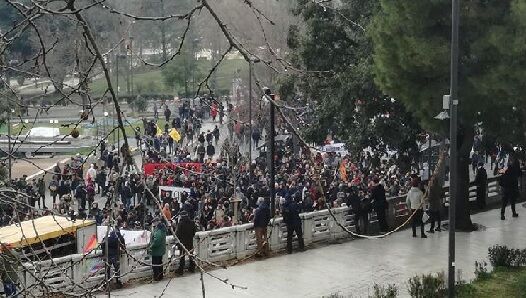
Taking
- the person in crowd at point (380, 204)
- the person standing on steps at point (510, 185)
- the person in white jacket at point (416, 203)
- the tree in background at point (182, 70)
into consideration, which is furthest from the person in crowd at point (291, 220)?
the tree in background at point (182, 70)

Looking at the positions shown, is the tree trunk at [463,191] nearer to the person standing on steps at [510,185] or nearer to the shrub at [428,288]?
the person standing on steps at [510,185]

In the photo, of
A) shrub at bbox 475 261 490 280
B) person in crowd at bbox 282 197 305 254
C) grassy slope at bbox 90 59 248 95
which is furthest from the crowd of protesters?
grassy slope at bbox 90 59 248 95

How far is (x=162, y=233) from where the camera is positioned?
14406 millimetres

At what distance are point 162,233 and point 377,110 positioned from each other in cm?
942

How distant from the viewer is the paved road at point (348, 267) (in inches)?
572

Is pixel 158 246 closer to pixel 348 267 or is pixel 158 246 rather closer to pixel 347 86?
pixel 348 267

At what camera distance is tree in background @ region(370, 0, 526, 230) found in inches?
637

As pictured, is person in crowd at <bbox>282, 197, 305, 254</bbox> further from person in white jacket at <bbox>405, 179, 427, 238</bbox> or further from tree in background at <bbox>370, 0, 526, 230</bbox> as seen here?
tree in background at <bbox>370, 0, 526, 230</bbox>

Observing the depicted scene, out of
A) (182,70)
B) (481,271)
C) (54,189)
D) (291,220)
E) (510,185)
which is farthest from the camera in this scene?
(182,70)

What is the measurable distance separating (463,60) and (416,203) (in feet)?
10.8

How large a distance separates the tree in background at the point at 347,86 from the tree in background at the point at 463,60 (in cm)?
307

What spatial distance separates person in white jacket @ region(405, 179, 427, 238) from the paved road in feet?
1.04

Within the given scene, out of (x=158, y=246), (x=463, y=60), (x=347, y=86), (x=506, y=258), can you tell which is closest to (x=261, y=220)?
(x=158, y=246)

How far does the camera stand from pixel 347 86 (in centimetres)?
2180
